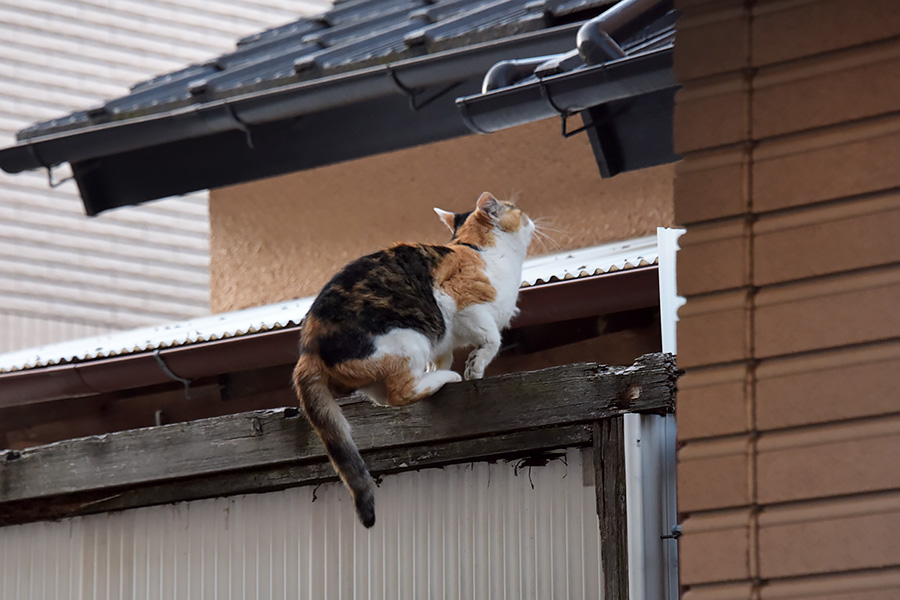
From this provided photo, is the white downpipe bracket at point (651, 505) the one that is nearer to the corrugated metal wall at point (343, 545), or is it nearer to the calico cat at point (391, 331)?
the corrugated metal wall at point (343, 545)

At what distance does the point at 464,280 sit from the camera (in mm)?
4688

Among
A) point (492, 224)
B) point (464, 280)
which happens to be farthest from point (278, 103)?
point (464, 280)

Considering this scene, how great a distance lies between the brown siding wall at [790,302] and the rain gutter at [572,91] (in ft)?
6.87

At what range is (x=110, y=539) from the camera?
16.7 ft

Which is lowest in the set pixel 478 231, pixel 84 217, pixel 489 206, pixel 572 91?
pixel 478 231

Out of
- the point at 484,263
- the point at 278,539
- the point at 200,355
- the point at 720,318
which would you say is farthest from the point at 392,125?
the point at 720,318

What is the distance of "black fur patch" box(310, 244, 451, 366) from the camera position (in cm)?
423

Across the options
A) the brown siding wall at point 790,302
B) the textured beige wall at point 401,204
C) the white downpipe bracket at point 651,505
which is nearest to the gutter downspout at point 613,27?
the white downpipe bracket at point 651,505

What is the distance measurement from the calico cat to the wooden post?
0.56 meters

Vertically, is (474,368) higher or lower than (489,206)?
lower

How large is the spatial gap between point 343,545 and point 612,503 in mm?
1070

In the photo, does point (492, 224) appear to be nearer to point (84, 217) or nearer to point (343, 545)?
point (343, 545)

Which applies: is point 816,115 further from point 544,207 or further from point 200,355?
point 544,207

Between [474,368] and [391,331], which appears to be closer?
[391,331]
